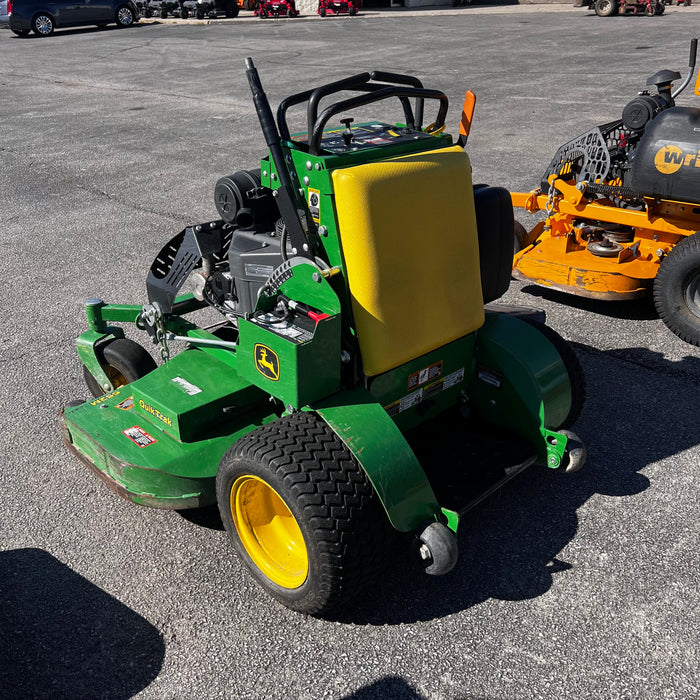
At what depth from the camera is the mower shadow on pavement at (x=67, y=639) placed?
2.62 metres

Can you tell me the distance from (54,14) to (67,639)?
81.4 feet

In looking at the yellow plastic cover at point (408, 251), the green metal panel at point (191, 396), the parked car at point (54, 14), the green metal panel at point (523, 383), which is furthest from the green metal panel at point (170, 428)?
the parked car at point (54, 14)

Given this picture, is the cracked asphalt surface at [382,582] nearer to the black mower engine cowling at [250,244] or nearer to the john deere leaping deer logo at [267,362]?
the black mower engine cowling at [250,244]

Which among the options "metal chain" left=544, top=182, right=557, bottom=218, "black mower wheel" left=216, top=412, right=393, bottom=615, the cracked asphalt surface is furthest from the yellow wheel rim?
"metal chain" left=544, top=182, right=557, bottom=218

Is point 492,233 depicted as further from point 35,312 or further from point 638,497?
point 35,312

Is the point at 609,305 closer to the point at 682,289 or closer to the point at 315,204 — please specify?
the point at 682,289

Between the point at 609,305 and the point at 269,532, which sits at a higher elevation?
the point at 269,532

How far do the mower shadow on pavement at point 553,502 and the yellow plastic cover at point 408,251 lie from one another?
84cm

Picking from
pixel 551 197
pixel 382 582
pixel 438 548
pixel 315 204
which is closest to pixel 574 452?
pixel 438 548

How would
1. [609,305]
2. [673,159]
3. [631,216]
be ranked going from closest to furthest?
[673,159], [631,216], [609,305]

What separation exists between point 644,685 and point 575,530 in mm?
784

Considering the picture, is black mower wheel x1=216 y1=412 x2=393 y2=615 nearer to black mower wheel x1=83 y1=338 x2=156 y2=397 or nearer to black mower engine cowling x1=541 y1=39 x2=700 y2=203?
black mower wheel x1=83 y1=338 x2=156 y2=397

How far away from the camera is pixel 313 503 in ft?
8.51

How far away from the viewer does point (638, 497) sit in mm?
3445
